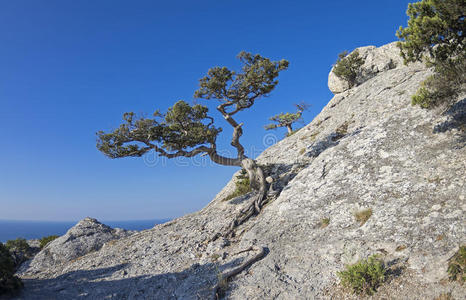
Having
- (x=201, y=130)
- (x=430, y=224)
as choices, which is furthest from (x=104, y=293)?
(x=430, y=224)

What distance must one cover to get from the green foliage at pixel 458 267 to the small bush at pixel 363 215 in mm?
4108

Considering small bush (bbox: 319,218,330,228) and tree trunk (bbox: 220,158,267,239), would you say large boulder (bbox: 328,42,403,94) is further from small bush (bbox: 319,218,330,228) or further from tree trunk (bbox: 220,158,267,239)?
small bush (bbox: 319,218,330,228)

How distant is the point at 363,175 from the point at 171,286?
41.3 feet

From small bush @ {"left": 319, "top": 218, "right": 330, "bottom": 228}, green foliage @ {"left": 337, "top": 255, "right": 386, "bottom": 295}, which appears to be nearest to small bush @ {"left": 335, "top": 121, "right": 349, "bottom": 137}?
small bush @ {"left": 319, "top": 218, "right": 330, "bottom": 228}

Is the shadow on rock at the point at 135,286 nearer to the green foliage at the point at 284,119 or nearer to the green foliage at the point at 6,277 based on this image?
the green foliage at the point at 6,277

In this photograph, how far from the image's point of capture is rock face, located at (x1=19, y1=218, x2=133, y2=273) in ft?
61.2

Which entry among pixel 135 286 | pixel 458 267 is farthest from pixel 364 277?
pixel 135 286

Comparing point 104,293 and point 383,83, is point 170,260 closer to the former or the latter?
point 104,293

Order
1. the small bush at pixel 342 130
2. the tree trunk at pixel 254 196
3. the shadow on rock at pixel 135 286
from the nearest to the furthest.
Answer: the shadow on rock at pixel 135 286
the tree trunk at pixel 254 196
the small bush at pixel 342 130

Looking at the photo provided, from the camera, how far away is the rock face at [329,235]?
30.9ft

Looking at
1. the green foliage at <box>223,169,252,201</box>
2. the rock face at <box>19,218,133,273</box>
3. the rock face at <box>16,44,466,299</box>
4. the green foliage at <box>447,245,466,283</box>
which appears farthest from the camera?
the green foliage at <box>223,169,252,201</box>

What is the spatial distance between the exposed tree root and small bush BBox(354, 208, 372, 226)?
505 cm

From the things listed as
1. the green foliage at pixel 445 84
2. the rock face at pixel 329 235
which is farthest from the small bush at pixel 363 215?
the green foliage at pixel 445 84

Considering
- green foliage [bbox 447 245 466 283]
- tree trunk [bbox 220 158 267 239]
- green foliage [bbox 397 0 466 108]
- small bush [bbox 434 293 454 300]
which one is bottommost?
small bush [bbox 434 293 454 300]
